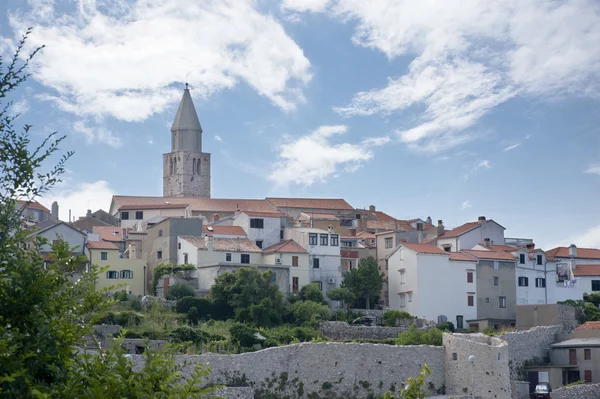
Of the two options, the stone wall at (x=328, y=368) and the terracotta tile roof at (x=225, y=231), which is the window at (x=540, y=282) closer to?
the terracotta tile roof at (x=225, y=231)

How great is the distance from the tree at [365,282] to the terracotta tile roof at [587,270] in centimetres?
1494

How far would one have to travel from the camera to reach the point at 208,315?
190 feet

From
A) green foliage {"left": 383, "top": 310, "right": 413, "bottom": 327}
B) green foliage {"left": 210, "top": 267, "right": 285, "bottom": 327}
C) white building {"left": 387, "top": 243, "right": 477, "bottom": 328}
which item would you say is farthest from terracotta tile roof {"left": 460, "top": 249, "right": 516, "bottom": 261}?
green foliage {"left": 210, "top": 267, "right": 285, "bottom": 327}

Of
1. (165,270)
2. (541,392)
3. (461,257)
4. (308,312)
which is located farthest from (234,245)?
(541,392)

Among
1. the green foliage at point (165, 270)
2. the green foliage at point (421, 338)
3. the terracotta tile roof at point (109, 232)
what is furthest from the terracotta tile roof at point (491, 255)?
the terracotta tile roof at point (109, 232)

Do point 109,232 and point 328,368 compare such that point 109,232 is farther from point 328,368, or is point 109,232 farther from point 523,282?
point 328,368

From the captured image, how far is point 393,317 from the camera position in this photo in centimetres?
6181

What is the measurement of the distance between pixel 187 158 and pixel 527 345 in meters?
79.3

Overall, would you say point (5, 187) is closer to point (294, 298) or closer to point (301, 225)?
point (294, 298)

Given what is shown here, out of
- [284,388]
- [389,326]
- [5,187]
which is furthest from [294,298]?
[5,187]

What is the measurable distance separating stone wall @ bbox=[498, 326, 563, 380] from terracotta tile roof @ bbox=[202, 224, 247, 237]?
71.4ft

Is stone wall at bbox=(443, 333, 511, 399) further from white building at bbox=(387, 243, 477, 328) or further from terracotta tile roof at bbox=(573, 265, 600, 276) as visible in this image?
terracotta tile roof at bbox=(573, 265, 600, 276)

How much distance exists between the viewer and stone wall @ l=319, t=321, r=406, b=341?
57406 millimetres

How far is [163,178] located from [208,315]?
255 feet
